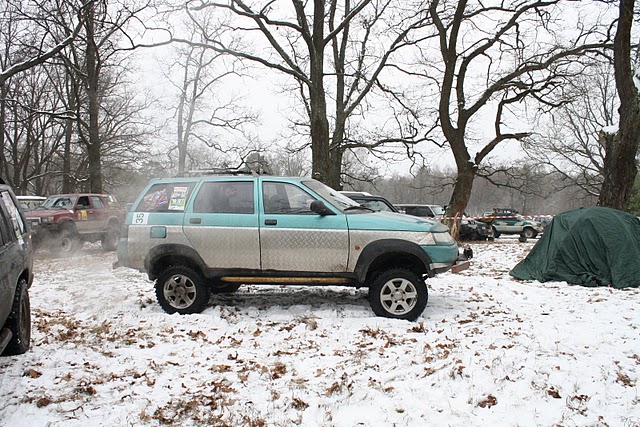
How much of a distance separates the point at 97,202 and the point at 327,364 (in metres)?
13.9

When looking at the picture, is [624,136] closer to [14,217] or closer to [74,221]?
[14,217]

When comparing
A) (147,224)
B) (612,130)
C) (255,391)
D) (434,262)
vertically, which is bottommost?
(255,391)

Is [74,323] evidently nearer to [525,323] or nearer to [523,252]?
[525,323]

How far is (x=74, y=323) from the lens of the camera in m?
6.25

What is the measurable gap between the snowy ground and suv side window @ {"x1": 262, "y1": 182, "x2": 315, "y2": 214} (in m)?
1.45

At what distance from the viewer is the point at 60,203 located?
50.2 feet

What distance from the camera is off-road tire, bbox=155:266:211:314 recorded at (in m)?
6.59

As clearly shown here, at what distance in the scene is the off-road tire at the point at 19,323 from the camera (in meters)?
4.51

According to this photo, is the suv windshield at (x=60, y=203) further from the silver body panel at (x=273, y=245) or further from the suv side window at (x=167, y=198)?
the silver body panel at (x=273, y=245)

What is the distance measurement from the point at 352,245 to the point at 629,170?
9244 mm

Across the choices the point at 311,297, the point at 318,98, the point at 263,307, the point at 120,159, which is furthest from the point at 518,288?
the point at 120,159

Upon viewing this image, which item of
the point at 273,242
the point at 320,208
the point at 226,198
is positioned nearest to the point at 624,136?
the point at 320,208

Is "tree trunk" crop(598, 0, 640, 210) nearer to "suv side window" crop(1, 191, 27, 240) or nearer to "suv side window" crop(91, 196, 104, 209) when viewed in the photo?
"suv side window" crop(1, 191, 27, 240)

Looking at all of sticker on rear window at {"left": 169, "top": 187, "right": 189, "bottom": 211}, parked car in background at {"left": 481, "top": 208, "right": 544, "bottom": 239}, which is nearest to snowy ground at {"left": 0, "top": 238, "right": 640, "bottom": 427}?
sticker on rear window at {"left": 169, "top": 187, "right": 189, "bottom": 211}
